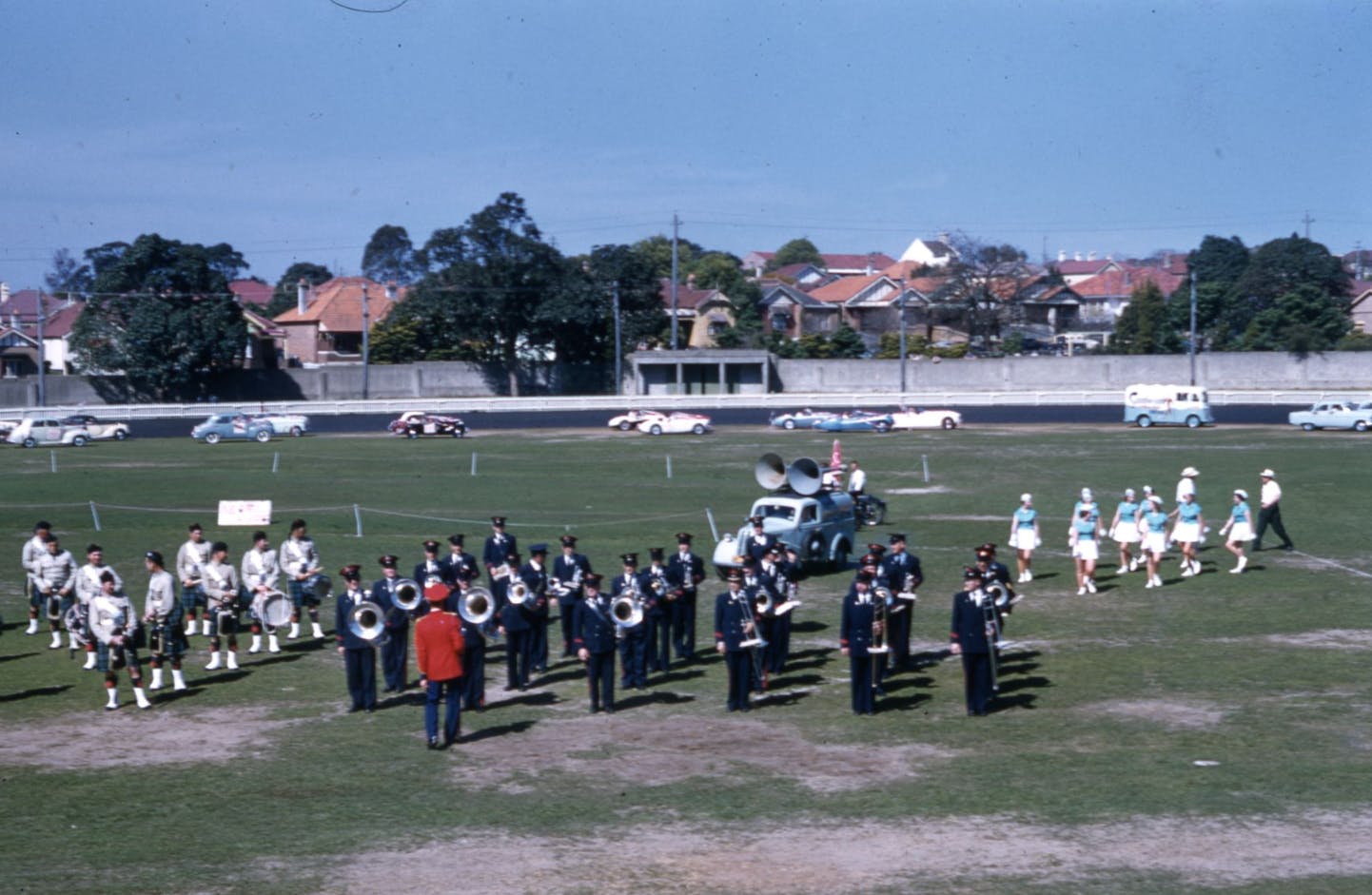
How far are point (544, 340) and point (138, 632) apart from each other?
74997mm

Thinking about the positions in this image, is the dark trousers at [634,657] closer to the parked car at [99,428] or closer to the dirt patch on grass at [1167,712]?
the dirt patch on grass at [1167,712]

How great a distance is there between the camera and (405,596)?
16.1 m

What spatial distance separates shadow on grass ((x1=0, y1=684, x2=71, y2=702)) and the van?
55.6 meters

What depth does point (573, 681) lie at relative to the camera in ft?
55.9

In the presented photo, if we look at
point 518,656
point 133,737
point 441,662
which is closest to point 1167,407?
point 518,656

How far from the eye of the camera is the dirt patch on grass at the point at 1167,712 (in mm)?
14430

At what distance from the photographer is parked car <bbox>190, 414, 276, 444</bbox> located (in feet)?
210

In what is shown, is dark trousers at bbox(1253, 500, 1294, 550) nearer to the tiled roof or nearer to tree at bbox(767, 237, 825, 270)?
the tiled roof

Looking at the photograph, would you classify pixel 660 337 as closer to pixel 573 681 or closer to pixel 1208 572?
pixel 1208 572

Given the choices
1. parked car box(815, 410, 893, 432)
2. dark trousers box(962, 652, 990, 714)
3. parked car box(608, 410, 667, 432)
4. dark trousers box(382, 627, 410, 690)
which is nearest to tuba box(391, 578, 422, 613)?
dark trousers box(382, 627, 410, 690)

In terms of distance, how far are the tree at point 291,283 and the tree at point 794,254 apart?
202 ft

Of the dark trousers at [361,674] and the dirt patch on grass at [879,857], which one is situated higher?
the dark trousers at [361,674]

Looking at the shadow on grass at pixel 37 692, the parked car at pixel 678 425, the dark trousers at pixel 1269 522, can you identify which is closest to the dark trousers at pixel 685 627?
Answer: the shadow on grass at pixel 37 692

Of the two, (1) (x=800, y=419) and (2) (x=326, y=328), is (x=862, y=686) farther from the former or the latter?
(2) (x=326, y=328)
